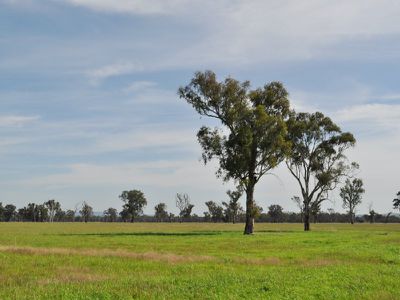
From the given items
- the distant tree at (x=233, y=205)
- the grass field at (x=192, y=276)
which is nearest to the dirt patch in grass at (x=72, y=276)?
the grass field at (x=192, y=276)

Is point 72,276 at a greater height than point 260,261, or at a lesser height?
lesser

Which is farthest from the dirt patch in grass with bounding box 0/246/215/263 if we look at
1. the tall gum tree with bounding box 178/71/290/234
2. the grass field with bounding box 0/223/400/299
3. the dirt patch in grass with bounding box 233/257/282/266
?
the tall gum tree with bounding box 178/71/290/234

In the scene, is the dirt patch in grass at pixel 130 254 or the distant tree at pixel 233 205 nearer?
the dirt patch in grass at pixel 130 254

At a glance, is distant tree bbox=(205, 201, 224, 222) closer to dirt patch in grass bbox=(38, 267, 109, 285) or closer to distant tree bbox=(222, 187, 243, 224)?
distant tree bbox=(222, 187, 243, 224)

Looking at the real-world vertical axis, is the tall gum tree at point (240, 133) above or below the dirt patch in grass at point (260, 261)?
above

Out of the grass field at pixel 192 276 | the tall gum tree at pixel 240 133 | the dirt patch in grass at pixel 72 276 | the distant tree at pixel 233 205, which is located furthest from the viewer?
the distant tree at pixel 233 205

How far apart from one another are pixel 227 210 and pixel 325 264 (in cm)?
16008

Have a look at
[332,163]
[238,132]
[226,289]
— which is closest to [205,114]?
[238,132]

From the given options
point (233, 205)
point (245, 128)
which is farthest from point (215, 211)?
point (245, 128)

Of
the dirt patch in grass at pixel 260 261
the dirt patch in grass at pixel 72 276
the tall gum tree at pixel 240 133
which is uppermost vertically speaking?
the tall gum tree at pixel 240 133

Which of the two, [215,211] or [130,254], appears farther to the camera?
[215,211]

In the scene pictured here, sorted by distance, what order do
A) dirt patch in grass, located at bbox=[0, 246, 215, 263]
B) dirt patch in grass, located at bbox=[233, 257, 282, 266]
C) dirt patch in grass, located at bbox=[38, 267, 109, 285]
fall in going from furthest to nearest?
dirt patch in grass, located at bbox=[0, 246, 215, 263]
dirt patch in grass, located at bbox=[233, 257, 282, 266]
dirt patch in grass, located at bbox=[38, 267, 109, 285]

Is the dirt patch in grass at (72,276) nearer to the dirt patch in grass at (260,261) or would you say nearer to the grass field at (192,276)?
the grass field at (192,276)

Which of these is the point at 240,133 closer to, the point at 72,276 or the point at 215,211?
the point at 72,276
